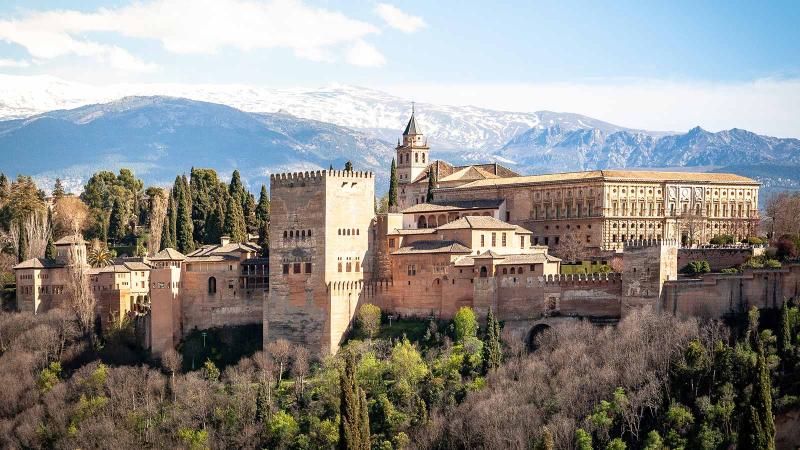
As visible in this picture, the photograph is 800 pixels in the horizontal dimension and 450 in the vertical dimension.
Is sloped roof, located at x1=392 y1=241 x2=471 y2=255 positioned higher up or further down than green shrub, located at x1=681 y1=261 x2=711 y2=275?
higher up

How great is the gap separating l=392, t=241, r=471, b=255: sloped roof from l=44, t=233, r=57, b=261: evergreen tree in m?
26.0

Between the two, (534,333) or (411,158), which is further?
(411,158)

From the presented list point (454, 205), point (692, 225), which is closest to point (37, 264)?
point (454, 205)

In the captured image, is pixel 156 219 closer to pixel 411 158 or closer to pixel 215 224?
pixel 215 224

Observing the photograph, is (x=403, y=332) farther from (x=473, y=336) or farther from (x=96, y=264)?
(x=96, y=264)

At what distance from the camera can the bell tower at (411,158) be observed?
103 metres

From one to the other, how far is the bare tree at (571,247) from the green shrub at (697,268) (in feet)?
35.8

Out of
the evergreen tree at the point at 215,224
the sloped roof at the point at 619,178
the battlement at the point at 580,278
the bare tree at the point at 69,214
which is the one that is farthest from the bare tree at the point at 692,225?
the bare tree at the point at 69,214

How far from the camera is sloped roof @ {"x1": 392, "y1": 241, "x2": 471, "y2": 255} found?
67688 millimetres

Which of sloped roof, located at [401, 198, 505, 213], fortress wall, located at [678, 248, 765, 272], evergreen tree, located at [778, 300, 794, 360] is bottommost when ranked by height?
evergreen tree, located at [778, 300, 794, 360]

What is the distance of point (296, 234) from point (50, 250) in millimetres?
25492

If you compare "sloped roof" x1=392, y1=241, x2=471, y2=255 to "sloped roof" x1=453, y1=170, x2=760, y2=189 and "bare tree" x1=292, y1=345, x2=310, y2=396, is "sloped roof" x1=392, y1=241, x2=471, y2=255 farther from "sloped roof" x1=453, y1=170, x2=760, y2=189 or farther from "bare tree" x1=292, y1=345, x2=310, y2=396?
"sloped roof" x1=453, y1=170, x2=760, y2=189

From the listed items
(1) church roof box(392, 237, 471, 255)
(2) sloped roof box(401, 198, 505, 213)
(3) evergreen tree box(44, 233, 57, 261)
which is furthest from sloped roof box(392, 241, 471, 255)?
(3) evergreen tree box(44, 233, 57, 261)

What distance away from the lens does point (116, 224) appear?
9456cm
